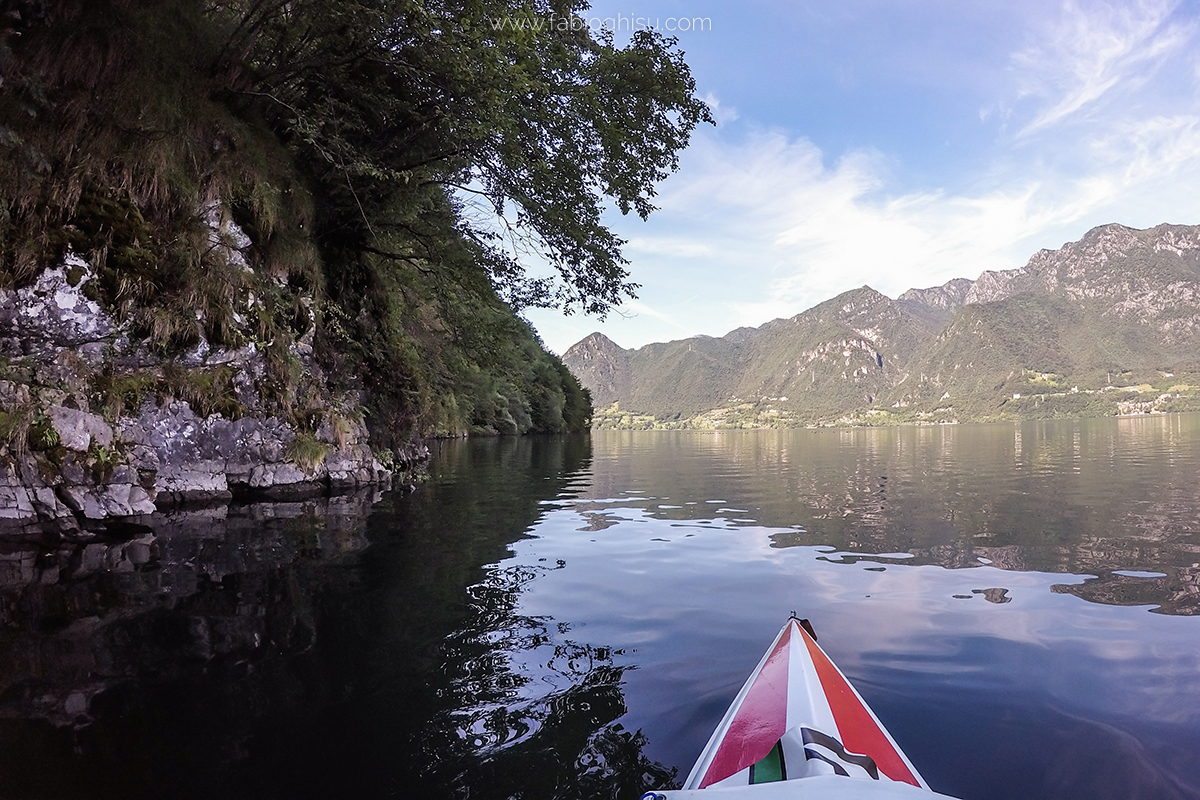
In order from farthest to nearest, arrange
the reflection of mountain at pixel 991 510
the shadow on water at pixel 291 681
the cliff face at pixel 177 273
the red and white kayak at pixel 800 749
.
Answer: the cliff face at pixel 177 273 → the reflection of mountain at pixel 991 510 → the shadow on water at pixel 291 681 → the red and white kayak at pixel 800 749

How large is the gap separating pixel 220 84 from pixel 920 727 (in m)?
16.3

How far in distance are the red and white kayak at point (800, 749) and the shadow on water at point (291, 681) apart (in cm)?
57

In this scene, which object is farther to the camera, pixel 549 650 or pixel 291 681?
pixel 549 650

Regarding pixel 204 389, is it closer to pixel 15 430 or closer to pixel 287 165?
pixel 15 430

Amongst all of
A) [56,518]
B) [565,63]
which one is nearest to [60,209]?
[56,518]

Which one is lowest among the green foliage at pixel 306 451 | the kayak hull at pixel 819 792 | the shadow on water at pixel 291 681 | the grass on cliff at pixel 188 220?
the shadow on water at pixel 291 681

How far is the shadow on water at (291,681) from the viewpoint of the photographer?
131 inches

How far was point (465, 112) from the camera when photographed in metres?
11.0

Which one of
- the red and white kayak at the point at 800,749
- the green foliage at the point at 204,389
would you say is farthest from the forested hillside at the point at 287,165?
the red and white kayak at the point at 800,749

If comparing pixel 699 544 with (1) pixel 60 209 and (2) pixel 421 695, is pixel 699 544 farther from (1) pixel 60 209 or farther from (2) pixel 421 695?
(1) pixel 60 209

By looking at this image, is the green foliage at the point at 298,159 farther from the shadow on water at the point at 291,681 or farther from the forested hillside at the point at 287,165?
the shadow on water at the point at 291,681

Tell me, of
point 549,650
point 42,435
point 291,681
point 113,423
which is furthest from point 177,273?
point 549,650

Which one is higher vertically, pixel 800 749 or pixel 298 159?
pixel 298 159

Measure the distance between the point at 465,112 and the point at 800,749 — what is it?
1132cm
